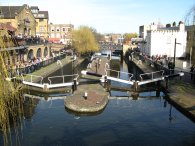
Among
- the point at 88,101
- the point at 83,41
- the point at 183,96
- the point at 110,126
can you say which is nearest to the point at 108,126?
the point at 110,126

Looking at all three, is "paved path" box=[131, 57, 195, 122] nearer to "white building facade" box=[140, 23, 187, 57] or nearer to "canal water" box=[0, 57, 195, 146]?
"canal water" box=[0, 57, 195, 146]

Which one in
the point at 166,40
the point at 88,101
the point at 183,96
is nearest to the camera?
the point at 88,101

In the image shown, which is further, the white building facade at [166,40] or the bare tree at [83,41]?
the bare tree at [83,41]

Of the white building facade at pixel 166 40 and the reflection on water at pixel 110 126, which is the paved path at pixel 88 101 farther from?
the white building facade at pixel 166 40

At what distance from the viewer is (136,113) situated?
932 inches

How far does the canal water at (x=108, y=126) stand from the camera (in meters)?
17.4

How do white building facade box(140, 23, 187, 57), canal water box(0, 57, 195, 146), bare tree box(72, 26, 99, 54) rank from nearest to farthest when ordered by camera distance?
1. canal water box(0, 57, 195, 146)
2. white building facade box(140, 23, 187, 57)
3. bare tree box(72, 26, 99, 54)

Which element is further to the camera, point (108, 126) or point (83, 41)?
point (83, 41)

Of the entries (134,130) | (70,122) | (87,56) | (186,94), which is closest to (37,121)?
(70,122)

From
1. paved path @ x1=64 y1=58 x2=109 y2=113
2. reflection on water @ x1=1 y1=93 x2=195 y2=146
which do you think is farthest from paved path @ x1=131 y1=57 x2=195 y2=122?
paved path @ x1=64 y1=58 x2=109 y2=113

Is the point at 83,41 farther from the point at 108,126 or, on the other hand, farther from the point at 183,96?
the point at 108,126

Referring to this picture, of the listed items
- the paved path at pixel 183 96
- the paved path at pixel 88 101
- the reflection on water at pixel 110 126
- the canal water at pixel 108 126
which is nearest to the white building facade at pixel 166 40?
the paved path at pixel 183 96

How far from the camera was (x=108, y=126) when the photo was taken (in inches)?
792

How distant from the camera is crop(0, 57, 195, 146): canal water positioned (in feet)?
57.2
